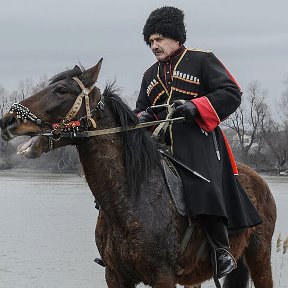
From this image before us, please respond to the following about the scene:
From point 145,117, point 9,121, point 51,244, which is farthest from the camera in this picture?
point 51,244

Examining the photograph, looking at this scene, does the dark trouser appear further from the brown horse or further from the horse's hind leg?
the horse's hind leg

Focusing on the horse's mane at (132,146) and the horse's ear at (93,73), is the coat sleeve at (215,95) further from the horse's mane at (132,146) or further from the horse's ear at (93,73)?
the horse's ear at (93,73)

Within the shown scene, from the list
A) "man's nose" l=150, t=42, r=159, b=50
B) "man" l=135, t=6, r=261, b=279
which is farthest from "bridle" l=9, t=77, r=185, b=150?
"man's nose" l=150, t=42, r=159, b=50

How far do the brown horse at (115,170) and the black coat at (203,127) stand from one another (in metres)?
0.31

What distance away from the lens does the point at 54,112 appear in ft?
19.7

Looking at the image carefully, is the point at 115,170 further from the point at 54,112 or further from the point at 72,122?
the point at 54,112

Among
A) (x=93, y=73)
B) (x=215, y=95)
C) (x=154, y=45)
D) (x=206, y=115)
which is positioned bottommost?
(x=206, y=115)

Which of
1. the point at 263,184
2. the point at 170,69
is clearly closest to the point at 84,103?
the point at 170,69

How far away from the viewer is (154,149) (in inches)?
260

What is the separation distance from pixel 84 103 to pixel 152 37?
1244mm

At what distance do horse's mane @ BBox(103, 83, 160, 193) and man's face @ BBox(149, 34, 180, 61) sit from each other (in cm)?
77

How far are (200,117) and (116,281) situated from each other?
5.23ft

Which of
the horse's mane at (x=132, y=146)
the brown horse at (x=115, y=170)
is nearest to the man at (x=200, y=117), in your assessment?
the brown horse at (x=115, y=170)

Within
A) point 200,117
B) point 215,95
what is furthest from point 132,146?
point 215,95
